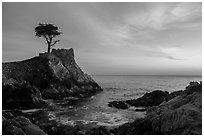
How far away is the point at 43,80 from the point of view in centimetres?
4375

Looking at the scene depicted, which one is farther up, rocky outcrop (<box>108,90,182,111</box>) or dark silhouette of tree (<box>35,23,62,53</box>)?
dark silhouette of tree (<box>35,23,62,53</box>)

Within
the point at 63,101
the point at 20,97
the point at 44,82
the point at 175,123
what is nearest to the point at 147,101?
the point at 63,101

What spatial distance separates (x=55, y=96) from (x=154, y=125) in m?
29.1

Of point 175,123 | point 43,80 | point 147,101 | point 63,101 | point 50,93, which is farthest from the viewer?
point 43,80

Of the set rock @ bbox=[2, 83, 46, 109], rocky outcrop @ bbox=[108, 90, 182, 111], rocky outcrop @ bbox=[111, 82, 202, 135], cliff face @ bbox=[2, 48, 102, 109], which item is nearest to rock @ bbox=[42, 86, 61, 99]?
cliff face @ bbox=[2, 48, 102, 109]

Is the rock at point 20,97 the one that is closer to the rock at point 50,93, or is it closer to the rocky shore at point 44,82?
the rocky shore at point 44,82

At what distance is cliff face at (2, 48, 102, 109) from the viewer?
3173cm

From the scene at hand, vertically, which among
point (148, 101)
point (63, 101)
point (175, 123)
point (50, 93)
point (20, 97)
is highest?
point (175, 123)

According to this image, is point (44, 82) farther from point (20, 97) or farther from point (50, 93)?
point (20, 97)

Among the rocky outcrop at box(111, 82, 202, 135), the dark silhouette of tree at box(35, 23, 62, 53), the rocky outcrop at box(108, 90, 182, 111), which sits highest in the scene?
the dark silhouette of tree at box(35, 23, 62, 53)

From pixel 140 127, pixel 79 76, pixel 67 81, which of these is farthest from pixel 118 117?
pixel 79 76

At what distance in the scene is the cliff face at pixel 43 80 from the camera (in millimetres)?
31734

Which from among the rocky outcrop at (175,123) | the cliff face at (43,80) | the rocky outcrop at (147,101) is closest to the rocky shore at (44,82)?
the cliff face at (43,80)

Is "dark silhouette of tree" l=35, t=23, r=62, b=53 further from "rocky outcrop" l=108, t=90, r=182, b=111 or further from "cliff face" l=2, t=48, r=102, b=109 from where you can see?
"rocky outcrop" l=108, t=90, r=182, b=111
